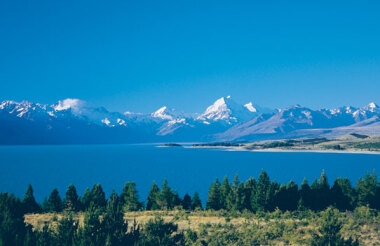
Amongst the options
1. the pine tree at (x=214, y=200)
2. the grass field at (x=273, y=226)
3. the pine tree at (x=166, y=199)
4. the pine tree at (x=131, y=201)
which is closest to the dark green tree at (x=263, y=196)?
the grass field at (x=273, y=226)

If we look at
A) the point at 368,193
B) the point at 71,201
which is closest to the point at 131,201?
the point at 71,201

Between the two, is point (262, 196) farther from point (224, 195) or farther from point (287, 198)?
point (224, 195)

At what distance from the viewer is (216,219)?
53688 mm

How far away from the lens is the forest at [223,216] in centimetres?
3106

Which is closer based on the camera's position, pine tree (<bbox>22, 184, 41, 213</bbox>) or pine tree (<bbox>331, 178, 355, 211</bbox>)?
pine tree (<bbox>22, 184, 41, 213</bbox>)

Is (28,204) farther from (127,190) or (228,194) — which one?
(228,194)

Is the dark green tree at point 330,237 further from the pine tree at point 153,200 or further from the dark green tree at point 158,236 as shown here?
the pine tree at point 153,200

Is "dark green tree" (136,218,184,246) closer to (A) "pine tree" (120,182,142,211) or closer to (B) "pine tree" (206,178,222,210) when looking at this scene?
(B) "pine tree" (206,178,222,210)

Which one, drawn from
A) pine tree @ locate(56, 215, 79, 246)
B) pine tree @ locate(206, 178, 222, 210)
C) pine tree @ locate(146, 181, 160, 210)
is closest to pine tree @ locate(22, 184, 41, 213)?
pine tree @ locate(146, 181, 160, 210)

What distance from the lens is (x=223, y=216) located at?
5659cm

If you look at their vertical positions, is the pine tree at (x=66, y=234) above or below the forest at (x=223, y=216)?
above

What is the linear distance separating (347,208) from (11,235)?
6215 cm

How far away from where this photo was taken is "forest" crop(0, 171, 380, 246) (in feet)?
102

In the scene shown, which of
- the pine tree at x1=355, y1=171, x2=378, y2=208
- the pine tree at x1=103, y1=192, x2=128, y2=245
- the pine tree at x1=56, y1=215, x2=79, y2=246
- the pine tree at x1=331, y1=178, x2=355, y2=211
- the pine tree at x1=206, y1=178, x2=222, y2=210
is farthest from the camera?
the pine tree at x1=206, y1=178, x2=222, y2=210
